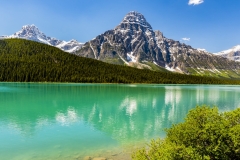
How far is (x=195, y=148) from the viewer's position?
10.3 metres

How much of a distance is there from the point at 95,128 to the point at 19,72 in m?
180

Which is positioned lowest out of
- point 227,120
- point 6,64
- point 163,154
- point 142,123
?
point 142,123

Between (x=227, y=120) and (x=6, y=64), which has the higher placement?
(x=6, y=64)

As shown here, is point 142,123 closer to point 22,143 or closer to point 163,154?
point 22,143

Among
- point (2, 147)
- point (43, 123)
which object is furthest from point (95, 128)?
point (2, 147)

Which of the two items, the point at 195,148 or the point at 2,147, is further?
the point at 2,147

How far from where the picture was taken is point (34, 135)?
77.7 ft

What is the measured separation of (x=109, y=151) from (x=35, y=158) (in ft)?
20.9

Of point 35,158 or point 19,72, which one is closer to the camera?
point 35,158

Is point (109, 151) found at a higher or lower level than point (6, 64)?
lower

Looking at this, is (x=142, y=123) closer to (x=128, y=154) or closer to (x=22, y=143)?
(x=128, y=154)

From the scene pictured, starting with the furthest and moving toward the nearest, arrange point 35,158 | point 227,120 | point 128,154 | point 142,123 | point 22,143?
1. point 142,123
2. point 22,143
3. point 128,154
4. point 35,158
5. point 227,120

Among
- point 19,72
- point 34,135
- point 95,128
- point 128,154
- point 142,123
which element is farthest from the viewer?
point 19,72

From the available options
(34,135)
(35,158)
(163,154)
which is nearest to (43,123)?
(34,135)
